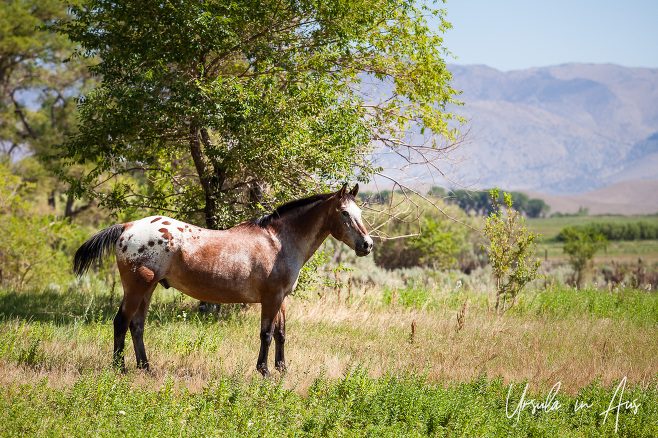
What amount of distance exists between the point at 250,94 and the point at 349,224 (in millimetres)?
3424

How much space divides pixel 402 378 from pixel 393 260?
23394mm

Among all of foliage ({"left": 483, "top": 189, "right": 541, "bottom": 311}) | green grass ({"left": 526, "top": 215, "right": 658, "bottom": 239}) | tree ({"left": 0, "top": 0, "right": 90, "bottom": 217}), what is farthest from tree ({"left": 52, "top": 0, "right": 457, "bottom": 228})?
green grass ({"left": 526, "top": 215, "right": 658, "bottom": 239})

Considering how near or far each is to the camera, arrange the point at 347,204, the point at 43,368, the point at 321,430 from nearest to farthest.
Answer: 1. the point at 321,430
2. the point at 43,368
3. the point at 347,204

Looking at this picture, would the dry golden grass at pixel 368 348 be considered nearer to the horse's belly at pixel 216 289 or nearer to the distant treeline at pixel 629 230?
the horse's belly at pixel 216 289

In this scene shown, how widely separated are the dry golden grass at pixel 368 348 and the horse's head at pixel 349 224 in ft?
5.20

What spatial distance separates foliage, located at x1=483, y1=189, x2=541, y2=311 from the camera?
11.1 metres

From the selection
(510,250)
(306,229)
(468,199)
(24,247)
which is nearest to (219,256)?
(306,229)

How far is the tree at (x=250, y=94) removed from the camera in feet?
29.6

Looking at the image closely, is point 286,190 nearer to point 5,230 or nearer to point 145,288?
point 145,288

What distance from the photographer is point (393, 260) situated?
30281 mm

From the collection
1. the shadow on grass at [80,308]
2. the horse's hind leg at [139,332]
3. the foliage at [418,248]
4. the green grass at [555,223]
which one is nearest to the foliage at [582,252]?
the foliage at [418,248]

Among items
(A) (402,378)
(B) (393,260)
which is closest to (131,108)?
(A) (402,378)

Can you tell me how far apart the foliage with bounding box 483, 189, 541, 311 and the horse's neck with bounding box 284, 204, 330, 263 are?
5390 mm

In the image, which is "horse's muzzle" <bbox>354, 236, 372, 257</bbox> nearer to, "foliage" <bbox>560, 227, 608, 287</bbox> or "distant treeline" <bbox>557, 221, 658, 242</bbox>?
"foliage" <bbox>560, 227, 608, 287</bbox>
